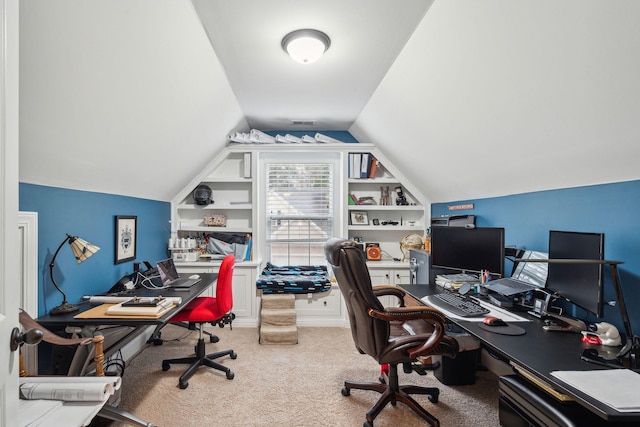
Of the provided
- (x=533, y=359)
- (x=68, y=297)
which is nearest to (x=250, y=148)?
(x=68, y=297)

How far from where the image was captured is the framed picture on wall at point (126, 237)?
2762 millimetres

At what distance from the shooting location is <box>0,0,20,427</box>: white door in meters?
0.86

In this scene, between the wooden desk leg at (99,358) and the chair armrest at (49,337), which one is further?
the wooden desk leg at (99,358)

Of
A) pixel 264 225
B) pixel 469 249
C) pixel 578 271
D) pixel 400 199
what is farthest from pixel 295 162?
pixel 578 271

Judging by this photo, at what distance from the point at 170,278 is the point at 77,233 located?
885 mm

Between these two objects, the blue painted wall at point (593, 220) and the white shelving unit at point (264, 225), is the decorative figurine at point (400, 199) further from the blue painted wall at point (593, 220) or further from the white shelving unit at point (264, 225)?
the blue painted wall at point (593, 220)

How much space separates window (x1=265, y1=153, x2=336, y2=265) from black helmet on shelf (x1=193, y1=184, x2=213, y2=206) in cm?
74

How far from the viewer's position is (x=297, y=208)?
432 centimetres

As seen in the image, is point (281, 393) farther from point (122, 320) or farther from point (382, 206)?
point (382, 206)

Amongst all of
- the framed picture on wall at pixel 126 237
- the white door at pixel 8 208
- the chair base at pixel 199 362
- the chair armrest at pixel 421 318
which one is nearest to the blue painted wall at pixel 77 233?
the framed picture on wall at pixel 126 237

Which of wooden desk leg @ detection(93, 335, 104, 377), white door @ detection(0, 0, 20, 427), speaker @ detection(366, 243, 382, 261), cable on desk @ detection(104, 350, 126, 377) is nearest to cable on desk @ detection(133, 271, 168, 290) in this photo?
cable on desk @ detection(104, 350, 126, 377)

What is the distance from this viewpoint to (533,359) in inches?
53.2

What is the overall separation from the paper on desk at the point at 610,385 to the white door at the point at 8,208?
1772 millimetres

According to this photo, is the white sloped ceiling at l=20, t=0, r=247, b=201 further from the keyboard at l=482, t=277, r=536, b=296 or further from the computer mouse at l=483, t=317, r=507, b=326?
the keyboard at l=482, t=277, r=536, b=296
